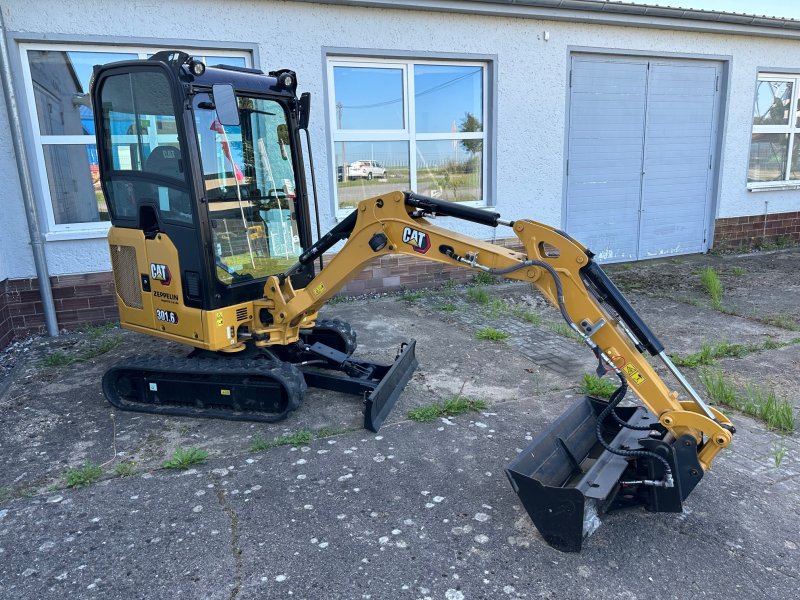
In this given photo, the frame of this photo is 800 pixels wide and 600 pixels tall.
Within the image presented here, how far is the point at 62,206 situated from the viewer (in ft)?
21.5

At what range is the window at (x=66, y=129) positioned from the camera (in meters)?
6.21

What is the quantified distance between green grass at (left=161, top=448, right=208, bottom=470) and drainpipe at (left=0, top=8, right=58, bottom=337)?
364cm

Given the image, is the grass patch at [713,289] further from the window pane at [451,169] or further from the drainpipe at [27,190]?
the drainpipe at [27,190]

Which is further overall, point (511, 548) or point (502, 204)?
point (502, 204)

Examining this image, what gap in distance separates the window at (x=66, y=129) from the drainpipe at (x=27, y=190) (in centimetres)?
17

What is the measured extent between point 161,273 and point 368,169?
4.11 m

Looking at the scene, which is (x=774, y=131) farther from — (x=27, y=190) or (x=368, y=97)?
(x=27, y=190)

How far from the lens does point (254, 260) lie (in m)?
4.49

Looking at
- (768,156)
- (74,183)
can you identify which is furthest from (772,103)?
(74,183)

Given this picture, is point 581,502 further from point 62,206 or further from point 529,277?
point 62,206

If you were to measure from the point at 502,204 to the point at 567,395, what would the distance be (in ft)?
14.7

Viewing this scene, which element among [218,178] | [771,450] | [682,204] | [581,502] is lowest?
[771,450]

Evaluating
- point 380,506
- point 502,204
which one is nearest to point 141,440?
point 380,506

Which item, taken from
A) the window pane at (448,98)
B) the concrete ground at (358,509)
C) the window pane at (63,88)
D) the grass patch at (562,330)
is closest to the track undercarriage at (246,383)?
the concrete ground at (358,509)
